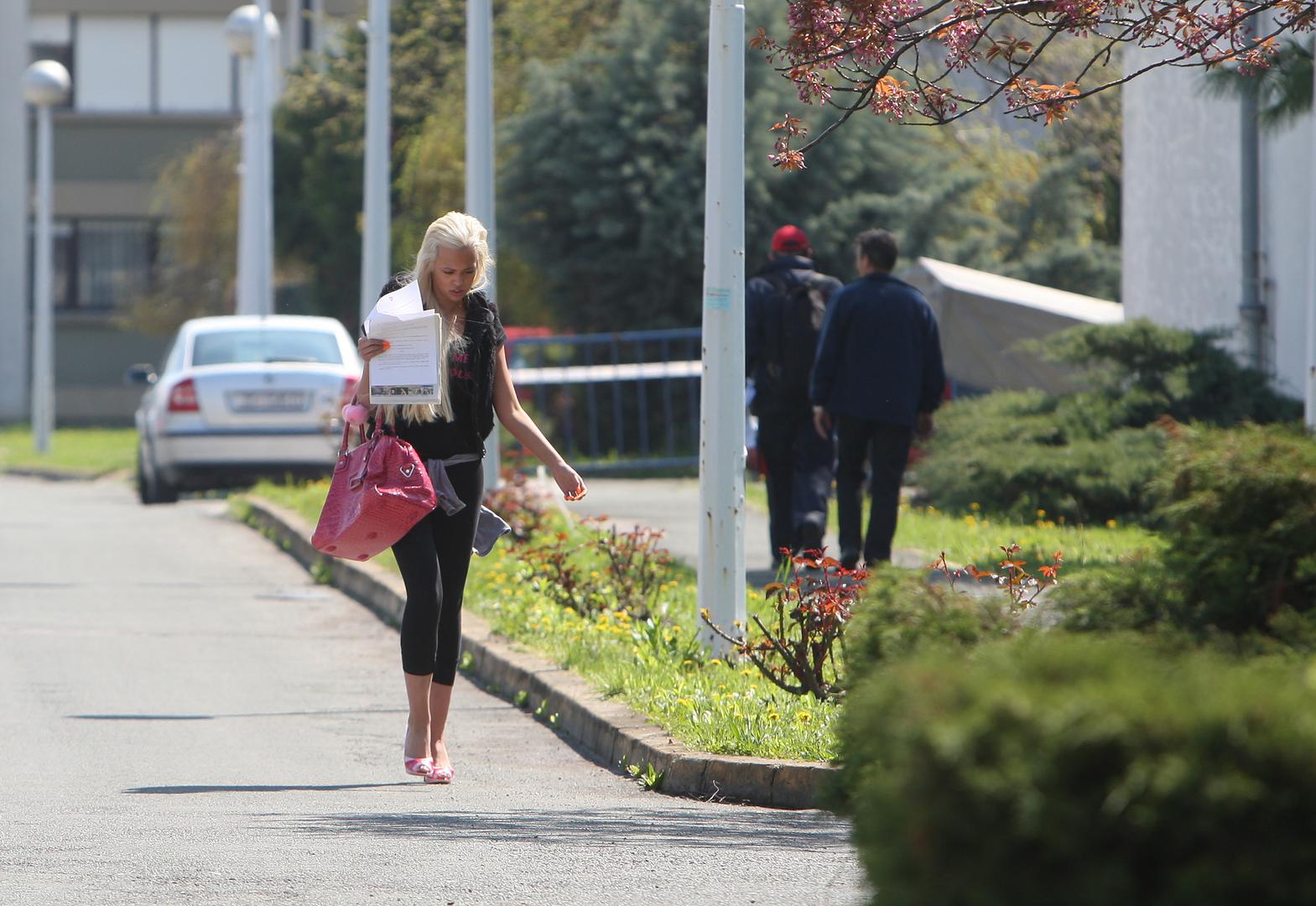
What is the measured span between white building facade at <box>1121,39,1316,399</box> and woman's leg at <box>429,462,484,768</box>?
355 inches

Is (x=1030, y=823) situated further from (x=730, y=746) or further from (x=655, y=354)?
(x=655, y=354)

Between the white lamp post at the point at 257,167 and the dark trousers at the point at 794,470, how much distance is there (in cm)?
1479

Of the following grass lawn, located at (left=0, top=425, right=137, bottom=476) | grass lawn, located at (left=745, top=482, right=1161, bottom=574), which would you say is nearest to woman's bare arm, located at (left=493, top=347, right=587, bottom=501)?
grass lawn, located at (left=745, top=482, right=1161, bottom=574)

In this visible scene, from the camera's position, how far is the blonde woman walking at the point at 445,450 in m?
6.33

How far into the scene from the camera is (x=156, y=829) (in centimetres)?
549

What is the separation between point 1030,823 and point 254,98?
24494mm

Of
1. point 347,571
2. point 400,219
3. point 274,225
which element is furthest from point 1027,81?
point 274,225

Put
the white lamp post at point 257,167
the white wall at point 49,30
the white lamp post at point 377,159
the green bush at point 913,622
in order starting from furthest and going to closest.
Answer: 1. the white wall at point 49,30
2. the white lamp post at point 257,167
3. the white lamp post at point 377,159
4. the green bush at point 913,622

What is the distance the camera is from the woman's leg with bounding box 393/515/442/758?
6332mm

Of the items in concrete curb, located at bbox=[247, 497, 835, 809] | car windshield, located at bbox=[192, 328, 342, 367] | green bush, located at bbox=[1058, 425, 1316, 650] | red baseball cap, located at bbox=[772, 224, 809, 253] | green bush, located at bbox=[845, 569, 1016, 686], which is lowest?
concrete curb, located at bbox=[247, 497, 835, 809]

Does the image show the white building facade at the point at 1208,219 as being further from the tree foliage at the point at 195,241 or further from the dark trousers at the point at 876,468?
the tree foliage at the point at 195,241

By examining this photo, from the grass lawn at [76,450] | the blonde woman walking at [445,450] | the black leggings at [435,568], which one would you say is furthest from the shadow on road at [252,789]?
the grass lawn at [76,450]

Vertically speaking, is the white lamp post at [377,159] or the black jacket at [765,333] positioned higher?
the white lamp post at [377,159]

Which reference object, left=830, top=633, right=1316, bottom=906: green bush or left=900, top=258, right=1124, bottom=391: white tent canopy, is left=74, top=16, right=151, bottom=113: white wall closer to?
left=900, top=258, right=1124, bottom=391: white tent canopy
